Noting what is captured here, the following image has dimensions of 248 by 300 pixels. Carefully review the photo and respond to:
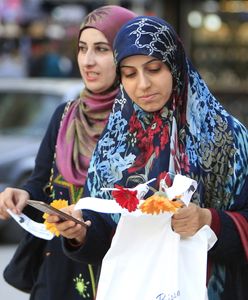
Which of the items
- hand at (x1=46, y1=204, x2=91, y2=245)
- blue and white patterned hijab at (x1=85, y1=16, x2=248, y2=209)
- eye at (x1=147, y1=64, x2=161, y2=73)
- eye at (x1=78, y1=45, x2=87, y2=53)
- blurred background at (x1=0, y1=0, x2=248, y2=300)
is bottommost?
blurred background at (x1=0, y1=0, x2=248, y2=300)

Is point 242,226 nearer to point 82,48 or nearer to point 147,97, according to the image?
point 147,97

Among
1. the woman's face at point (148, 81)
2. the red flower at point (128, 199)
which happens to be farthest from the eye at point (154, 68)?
the red flower at point (128, 199)

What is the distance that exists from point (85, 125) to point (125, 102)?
0.47m

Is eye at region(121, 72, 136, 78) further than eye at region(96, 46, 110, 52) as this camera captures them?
No

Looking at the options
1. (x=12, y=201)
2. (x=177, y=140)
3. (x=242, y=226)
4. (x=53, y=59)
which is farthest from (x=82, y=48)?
(x=53, y=59)

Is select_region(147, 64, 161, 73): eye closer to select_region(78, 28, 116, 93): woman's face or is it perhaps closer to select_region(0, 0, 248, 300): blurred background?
select_region(78, 28, 116, 93): woman's face

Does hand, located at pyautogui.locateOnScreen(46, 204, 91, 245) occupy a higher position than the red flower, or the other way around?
the red flower

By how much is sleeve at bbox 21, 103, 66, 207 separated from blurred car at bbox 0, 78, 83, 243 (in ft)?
13.4

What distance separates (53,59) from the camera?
52.5 ft

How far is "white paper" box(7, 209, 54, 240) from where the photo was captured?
2.96 m

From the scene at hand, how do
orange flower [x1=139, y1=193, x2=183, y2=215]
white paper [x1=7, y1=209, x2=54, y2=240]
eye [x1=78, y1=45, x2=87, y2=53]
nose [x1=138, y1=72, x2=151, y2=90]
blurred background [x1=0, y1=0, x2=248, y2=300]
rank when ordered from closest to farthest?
orange flower [x1=139, y1=193, x2=183, y2=215] → nose [x1=138, y1=72, x2=151, y2=90] → white paper [x1=7, y1=209, x2=54, y2=240] → eye [x1=78, y1=45, x2=87, y2=53] → blurred background [x1=0, y1=0, x2=248, y2=300]

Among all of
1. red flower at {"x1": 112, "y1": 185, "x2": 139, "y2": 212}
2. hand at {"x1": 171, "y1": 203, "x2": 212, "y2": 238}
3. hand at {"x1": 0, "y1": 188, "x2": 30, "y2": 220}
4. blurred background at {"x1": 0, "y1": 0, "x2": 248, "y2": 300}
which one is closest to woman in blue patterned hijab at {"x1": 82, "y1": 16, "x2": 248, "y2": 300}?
hand at {"x1": 171, "y1": 203, "x2": 212, "y2": 238}

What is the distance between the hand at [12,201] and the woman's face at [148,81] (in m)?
0.62

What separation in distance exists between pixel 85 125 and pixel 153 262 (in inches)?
34.8
